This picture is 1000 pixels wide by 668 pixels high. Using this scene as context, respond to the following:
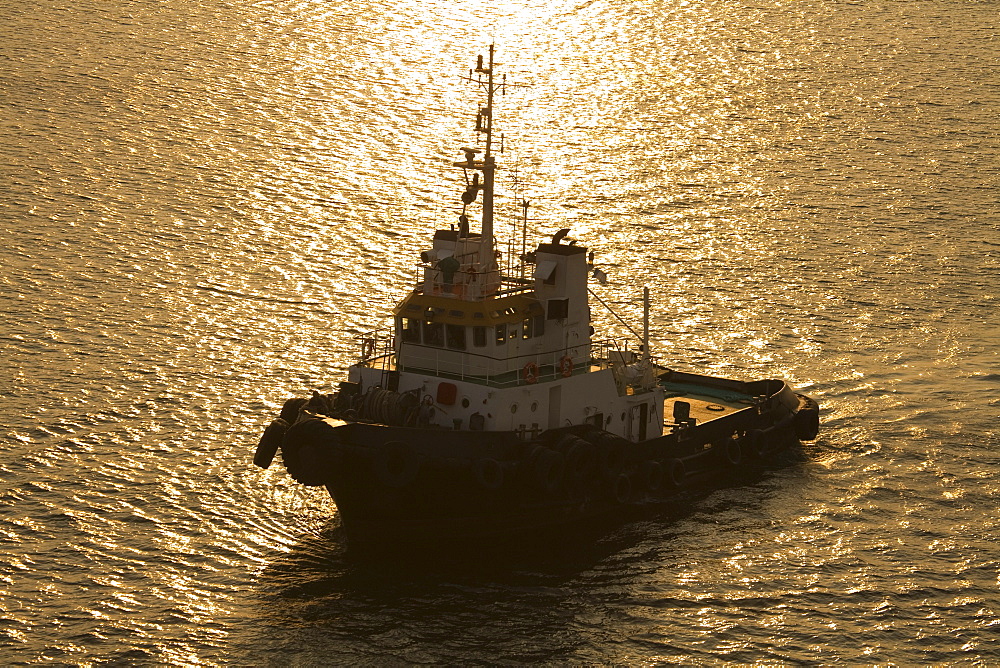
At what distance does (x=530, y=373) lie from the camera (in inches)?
1334

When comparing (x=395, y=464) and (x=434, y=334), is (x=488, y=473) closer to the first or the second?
(x=395, y=464)

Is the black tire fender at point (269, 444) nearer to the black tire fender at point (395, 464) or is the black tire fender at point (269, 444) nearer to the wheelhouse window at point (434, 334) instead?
the black tire fender at point (395, 464)

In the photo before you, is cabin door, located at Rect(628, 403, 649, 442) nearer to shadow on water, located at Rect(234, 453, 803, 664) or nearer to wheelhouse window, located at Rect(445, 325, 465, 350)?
shadow on water, located at Rect(234, 453, 803, 664)

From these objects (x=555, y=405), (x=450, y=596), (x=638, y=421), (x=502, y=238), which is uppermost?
(x=502, y=238)

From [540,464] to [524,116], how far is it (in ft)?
145

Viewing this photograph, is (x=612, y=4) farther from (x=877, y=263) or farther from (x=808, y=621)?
(x=808, y=621)

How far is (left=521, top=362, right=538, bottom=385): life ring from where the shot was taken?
3338 cm

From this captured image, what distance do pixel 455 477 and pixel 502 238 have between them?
2432cm

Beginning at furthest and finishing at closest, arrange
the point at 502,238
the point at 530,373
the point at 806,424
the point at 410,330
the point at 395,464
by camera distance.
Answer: the point at 502,238 < the point at 806,424 < the point at 410,330 < the point at 530,373 < the point at 395,464

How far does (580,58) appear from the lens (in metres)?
84.9

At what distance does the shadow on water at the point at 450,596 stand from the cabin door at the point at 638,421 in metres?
2.49

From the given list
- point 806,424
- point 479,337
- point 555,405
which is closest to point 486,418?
point 479,337

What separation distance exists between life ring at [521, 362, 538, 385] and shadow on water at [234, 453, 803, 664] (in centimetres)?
346

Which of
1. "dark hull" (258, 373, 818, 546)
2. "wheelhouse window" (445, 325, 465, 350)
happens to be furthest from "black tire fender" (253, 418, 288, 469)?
"wheelhouse window" (445, 325, 465, 350)
